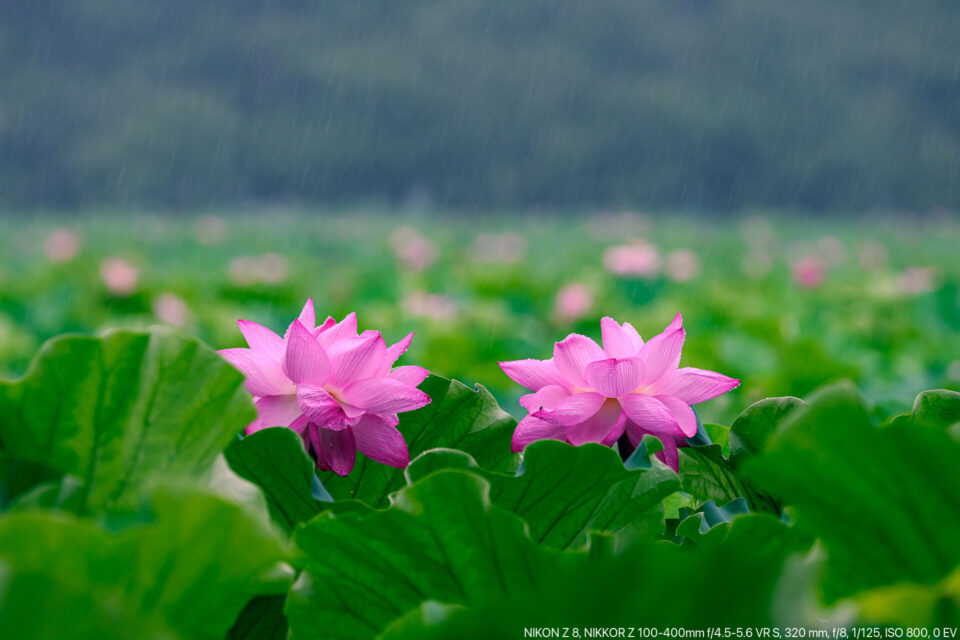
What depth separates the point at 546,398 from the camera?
45 centimetres

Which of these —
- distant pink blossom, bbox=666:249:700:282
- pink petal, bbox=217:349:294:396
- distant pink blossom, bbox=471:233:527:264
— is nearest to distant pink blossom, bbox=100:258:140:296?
distant pink blossom, bbox=471:233:527:264

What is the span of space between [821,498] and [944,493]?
31mm

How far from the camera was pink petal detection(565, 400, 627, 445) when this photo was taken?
0.44m

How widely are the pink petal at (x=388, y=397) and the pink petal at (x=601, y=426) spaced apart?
0.26 ft

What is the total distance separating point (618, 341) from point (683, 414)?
0.05 metres

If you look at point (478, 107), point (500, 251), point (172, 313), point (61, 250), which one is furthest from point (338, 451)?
point (478, 107)

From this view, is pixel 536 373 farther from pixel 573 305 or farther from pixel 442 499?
pixel 573 305

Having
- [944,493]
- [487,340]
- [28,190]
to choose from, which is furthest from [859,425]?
[28,190]

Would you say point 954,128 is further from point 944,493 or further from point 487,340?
point 944,493

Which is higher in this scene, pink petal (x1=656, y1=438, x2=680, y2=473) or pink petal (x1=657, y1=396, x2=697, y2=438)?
pink petal (x1=657, y1=396, x2=697, y2=438)

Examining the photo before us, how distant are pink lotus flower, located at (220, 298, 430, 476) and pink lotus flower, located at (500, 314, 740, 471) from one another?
0.19 ft

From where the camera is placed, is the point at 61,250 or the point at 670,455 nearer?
the point at 670,455

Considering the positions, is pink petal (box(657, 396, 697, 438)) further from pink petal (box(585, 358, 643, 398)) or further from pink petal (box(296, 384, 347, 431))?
pink petal (box(296, 384, 347, 431))

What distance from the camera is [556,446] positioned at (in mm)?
339
